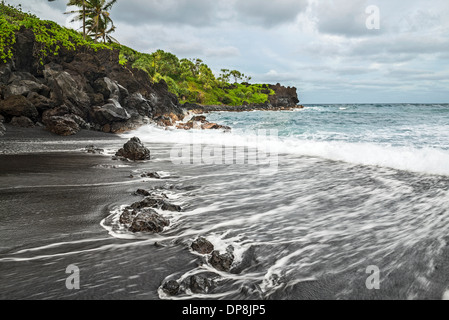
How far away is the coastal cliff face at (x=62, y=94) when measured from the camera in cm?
1761

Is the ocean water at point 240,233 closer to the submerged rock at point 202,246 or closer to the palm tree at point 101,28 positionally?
the submerged rock at point 202,246

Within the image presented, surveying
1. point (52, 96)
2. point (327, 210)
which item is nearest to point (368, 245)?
point (327, 210)

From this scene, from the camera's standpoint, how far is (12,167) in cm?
869

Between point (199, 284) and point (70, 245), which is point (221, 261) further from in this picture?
point (70, 245)

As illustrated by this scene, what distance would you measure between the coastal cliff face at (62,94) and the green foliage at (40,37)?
445 mm

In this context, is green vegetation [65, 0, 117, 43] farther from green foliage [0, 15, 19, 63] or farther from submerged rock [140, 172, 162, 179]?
submerged rock [140, 172, 162, 179]

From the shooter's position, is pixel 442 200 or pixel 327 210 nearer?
pixel 327 210

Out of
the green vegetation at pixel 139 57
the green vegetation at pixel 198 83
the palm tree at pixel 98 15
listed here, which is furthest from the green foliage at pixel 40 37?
the green vegetation at pixel 198 83

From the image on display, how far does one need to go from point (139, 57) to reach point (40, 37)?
189 ft

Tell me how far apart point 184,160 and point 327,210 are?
23.2 feet

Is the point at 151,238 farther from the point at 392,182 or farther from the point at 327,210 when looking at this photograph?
the point at 392,182

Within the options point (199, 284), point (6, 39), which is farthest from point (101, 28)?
point (199, 284)
